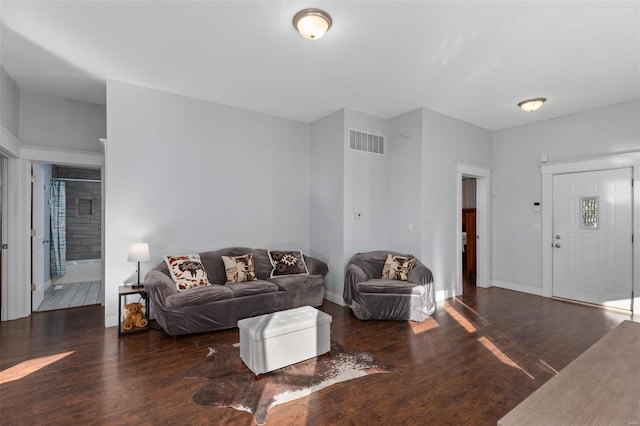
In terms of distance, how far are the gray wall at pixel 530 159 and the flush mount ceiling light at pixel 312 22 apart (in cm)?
460

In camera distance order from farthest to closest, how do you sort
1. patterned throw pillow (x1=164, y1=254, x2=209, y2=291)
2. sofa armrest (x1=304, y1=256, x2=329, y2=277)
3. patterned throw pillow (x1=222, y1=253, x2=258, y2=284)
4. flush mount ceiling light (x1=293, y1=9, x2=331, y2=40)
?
sofa armrest (x1=304, y1=256, x2=329, y2=277), patterned throw pillow (x1=222, y1=253, x2=258, y2=284), patterned throw pillow (x1=164, y1=254, x2=209, y2=291), flush mount ceiling light (x1=293, y1=9, x2=331, y2=40)

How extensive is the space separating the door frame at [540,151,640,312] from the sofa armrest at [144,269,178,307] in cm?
568

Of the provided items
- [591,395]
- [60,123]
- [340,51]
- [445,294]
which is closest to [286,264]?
[445,294]

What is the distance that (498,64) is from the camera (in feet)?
11.3

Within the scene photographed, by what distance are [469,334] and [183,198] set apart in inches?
157

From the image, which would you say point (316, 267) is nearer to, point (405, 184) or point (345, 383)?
point (405, 184)

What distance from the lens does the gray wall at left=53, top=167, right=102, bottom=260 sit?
267 inches

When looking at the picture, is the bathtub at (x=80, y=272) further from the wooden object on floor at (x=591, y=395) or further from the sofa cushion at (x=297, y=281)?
the wooden object on floor at (x=591, y=395)

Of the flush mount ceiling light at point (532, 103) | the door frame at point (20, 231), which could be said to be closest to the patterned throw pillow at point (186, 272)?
the door frame at point (20, 231)

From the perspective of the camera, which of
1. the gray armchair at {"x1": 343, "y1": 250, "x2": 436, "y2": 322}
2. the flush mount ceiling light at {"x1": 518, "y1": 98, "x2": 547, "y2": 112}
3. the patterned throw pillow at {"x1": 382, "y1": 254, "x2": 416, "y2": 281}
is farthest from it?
the patterned throw pillow at {"x1": 382, "y1": 254, "x2": 416, "y2": 281}

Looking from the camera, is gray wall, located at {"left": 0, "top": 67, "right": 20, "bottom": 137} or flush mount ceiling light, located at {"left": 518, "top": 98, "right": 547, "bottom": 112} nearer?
gray wall, located at {"left": 0, "top": 67, "right": 20, "bottom": 137}

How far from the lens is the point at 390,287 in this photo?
13.4 feet

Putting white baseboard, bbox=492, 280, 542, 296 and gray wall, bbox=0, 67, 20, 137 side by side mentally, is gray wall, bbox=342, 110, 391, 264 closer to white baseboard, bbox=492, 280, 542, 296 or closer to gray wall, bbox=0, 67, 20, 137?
white baseboard, bbox=492, 280, 542, 296

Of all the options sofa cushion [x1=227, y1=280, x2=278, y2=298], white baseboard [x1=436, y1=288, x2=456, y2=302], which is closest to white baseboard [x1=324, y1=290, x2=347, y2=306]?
sofa cushion [x1=227, y1=280, x2=278, y2=298]
